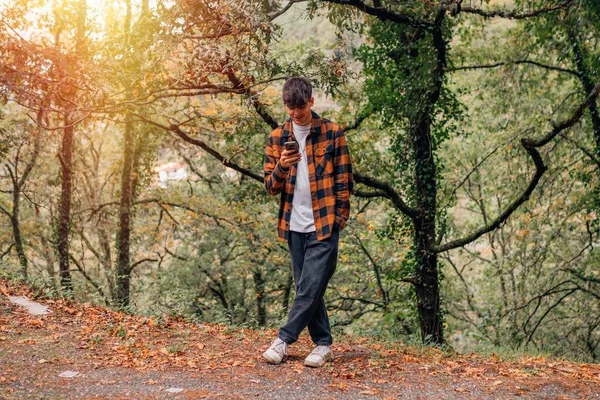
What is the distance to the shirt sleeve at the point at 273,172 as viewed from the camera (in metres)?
4.16

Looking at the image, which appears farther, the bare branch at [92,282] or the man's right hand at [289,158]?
the bare branch at [92,282]

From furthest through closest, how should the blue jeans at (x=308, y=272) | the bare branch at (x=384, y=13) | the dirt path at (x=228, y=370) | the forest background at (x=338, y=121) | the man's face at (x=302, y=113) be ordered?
the bare branch at (x=384, y=13) < the forest background at (x=338, y=121) < the blue jeans at (x=308, y=272) < the man's face at (x=302, y=113) < the dirt path at (x=228, y=370)

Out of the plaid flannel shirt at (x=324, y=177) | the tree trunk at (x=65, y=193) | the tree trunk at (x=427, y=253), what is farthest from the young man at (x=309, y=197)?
the tree trunk at (x=65, y=193)

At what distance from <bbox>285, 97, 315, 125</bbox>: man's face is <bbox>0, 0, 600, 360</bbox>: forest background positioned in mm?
2156

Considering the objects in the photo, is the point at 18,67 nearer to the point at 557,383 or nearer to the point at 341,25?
the point at 341,25

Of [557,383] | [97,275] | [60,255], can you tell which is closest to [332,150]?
[557,383]

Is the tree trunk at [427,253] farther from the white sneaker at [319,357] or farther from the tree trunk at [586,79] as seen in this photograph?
the white sneaker at [319,357]

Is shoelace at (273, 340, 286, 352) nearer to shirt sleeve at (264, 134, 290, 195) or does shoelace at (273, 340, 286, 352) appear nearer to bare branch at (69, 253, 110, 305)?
shirt sleeve at (264, 134, 290, 195)

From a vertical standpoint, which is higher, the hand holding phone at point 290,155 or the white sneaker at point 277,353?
the hand holding phone at point 290,155

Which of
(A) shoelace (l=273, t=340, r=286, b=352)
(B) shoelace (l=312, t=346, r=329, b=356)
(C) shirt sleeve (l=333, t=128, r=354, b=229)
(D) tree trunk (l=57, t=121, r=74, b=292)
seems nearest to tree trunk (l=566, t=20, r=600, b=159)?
(C) shirt sleeve (l=333, t=128, r=354, b=229)

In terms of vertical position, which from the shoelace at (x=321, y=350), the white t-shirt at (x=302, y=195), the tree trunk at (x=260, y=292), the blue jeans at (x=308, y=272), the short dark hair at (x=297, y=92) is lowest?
the tree trunk at (x=260, y=292)

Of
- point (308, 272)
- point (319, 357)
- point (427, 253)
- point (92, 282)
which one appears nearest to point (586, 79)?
point (427, 253)

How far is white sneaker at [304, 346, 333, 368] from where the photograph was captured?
427 centimetres

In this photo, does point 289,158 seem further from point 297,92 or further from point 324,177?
point 297,92
